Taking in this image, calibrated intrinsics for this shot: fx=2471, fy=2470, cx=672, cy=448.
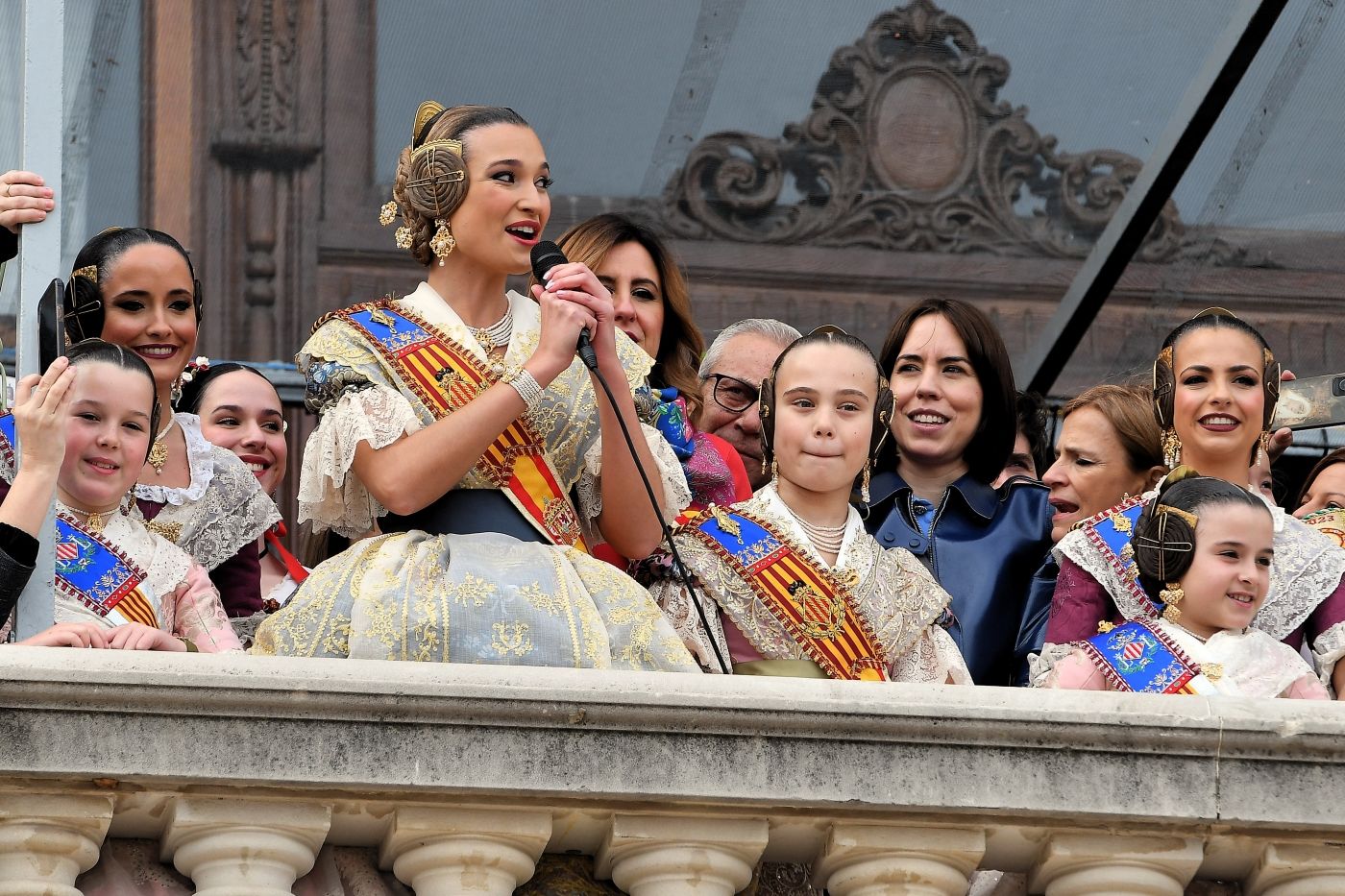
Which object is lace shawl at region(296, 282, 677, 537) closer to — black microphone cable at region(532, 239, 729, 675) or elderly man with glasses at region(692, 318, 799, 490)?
black microphone cable at region(532, 239, 729, 675)

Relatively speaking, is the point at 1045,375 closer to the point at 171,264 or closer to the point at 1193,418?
the point at 1193,418

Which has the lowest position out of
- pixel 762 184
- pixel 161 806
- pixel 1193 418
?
pixel 161 806

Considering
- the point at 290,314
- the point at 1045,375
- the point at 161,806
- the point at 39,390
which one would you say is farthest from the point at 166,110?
the point at 161,806

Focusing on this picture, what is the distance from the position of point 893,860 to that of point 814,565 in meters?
1.21

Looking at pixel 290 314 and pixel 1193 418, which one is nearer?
pixel 1193 418

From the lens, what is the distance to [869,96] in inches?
285

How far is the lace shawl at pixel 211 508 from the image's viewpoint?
483cm

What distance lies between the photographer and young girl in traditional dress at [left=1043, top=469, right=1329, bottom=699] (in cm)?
452

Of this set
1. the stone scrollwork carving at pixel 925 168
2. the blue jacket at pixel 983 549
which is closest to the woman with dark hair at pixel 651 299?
the blue jacket at pixel 983 549

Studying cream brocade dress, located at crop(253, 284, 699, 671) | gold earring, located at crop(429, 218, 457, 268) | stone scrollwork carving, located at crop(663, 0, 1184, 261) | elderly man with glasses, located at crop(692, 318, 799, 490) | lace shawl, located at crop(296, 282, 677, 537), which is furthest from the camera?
stone scrollwork carving, located at crop(663, 0, 1184, 261)

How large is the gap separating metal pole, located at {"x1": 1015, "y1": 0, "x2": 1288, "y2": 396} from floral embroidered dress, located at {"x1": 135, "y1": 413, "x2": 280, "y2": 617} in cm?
281

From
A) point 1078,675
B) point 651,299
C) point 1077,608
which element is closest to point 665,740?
point 1078,675

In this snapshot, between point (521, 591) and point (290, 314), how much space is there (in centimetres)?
289

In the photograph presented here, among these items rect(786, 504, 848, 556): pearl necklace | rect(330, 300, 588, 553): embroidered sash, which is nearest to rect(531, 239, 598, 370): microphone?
rect(330, 300, 588, 553): embroidered sash
